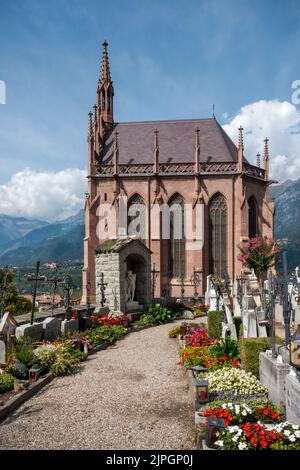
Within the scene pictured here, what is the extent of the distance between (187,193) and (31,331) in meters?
22.3

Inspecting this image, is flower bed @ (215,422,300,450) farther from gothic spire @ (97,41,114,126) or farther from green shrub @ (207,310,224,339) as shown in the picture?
gothic spire @ (97,41,114,126)

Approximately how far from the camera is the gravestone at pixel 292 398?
660 centimetres

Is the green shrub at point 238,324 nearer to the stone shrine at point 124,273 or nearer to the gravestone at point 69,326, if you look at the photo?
the gravestone at point 69,326

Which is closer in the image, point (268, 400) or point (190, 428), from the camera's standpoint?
point (190, 428)

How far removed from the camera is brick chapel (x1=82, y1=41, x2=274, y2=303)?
32.0 m

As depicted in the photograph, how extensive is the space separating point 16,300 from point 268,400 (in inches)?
977

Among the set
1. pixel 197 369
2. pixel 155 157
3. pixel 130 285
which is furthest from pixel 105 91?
pixel 197 369

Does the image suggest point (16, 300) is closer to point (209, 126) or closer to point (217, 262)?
point (217, 262)

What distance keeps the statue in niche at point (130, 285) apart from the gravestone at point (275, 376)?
13041 millimetres

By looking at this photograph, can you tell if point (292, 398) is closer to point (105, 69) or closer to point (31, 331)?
point (31, 331)

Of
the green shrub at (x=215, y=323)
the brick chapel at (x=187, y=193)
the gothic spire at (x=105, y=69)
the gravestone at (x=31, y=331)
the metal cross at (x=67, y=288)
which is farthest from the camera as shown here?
the gothic spire at (x=105, y=69)

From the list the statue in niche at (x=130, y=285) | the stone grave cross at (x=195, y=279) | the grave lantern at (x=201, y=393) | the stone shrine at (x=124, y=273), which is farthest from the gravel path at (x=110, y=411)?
the stone grave cross at (x=195, y=279)
